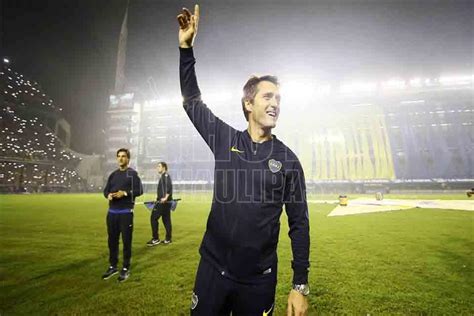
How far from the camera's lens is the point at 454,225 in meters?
11.4

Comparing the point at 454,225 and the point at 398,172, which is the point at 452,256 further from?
the point at 398,172

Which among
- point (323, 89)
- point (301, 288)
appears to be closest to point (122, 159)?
point (301, 288)

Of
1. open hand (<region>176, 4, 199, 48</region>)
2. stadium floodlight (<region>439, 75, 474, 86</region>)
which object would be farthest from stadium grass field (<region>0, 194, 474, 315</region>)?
A: stadium floodlight (<region>439, 75, 474, 86</region>)

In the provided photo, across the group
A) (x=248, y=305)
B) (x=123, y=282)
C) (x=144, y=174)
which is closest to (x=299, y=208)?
(x=248, y=305)

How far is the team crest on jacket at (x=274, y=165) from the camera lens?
212 centimetres

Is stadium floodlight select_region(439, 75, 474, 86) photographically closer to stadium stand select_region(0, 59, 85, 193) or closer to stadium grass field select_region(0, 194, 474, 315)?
stadium grass field select_region(0, 194, 474, 315)

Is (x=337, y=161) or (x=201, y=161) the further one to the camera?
(x=201, y=161)

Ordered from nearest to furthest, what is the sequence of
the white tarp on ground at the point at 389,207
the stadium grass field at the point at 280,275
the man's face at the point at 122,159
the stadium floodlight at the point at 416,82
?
the stadium grass field at the point at 280,275 < the man's face at the point at 122,159 < the white tarp on ground at the point at 389,207 < the stadium floodlight at the point at 416,82

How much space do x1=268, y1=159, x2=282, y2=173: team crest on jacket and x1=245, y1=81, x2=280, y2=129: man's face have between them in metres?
0.32

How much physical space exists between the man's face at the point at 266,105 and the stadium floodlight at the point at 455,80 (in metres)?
78.5

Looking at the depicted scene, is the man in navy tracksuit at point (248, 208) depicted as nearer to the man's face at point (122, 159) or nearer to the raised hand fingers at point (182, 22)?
the raised hand fingers at point (182, 22)

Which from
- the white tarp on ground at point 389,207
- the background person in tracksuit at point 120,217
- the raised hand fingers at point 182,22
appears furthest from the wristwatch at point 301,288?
the white tarp on ground at point 389,207

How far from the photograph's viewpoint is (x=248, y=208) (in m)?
1.98

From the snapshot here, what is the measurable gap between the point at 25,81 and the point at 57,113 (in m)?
13.5
